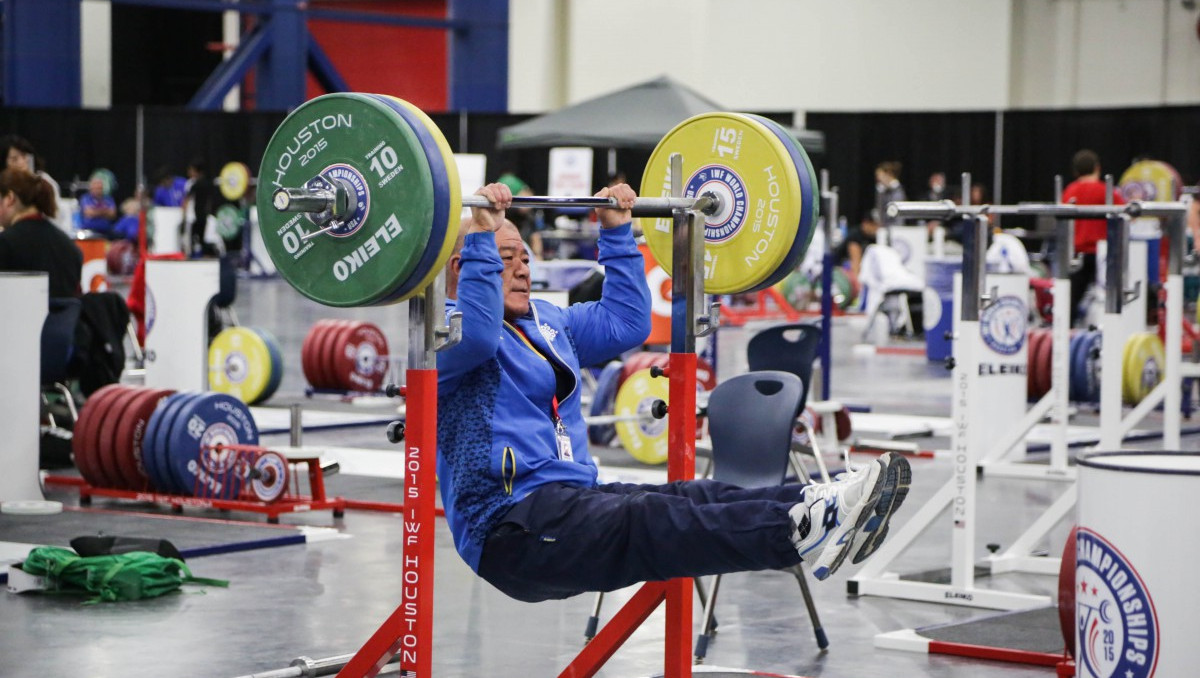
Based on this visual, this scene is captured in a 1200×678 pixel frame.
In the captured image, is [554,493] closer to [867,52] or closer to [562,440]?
[562,440]

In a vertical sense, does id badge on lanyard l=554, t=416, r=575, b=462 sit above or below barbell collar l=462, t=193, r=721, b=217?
below

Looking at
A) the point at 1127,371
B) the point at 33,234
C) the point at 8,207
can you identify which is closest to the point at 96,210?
the point at 8,207

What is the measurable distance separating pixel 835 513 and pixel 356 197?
1016 mm

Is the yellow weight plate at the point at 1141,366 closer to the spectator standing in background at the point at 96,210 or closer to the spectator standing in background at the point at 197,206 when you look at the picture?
the spectator standing in background at the point at 197,206

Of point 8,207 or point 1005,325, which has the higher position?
point 8,207

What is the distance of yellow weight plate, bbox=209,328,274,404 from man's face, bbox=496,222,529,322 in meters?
5.99

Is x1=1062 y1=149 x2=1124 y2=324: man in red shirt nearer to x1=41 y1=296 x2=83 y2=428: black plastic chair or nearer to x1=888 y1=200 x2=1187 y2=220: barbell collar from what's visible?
x1=888 y1=200 x2=1187 y2=220: barbell collar

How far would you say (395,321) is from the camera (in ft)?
53.3

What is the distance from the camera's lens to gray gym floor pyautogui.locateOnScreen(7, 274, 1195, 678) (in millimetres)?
4371

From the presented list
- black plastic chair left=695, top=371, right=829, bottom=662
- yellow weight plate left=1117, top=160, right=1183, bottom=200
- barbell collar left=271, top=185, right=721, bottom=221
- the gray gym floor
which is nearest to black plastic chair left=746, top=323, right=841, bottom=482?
the gray gym floor

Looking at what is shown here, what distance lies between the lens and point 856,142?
20953 mm

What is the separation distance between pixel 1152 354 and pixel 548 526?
7082 mm

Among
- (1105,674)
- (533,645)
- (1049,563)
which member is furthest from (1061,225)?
(1105,674)

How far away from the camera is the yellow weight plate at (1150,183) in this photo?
513 inches
